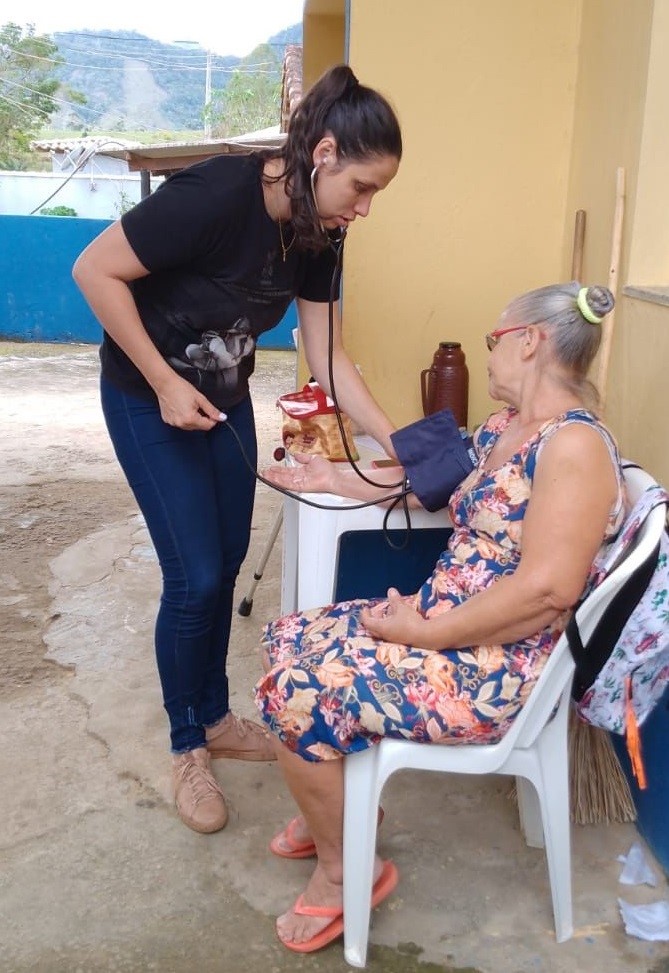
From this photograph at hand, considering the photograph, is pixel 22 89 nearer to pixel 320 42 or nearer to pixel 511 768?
pixel 320 42

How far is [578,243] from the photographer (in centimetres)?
276

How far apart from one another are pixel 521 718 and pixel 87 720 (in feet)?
4.55

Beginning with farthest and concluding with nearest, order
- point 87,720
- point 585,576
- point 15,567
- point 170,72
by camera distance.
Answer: point 170,72
point 15,567
point 87,720
point 585,576

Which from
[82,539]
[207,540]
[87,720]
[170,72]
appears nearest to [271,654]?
[207,540]

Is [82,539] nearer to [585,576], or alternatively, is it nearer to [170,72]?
[585,576]

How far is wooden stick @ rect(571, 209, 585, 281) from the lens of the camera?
9.00 feet

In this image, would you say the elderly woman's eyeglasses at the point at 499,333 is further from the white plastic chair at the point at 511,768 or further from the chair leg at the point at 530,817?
the chair leg at the point at 530,817

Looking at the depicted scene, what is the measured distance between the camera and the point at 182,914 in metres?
1.86

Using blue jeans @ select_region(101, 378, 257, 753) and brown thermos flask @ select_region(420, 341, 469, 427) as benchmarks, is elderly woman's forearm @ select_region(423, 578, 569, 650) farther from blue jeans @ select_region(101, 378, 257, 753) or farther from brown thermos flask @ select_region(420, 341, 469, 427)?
brown thermos flask @ select_region(420, 341, 469, 427)

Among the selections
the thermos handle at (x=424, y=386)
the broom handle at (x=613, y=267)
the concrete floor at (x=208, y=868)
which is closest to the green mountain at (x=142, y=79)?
the thermos handle at (x=424, y=386)

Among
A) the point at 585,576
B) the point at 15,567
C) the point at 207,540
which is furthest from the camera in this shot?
the point at 15,567

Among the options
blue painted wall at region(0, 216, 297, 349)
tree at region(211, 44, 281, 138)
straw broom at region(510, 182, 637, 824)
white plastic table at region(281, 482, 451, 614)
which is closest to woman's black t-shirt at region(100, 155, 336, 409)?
white plastic table at region(281, 482, 451, 614)

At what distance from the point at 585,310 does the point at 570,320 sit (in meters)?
0.03

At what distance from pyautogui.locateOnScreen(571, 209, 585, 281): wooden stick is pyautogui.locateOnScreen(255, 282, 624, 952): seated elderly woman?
110 centimetres
